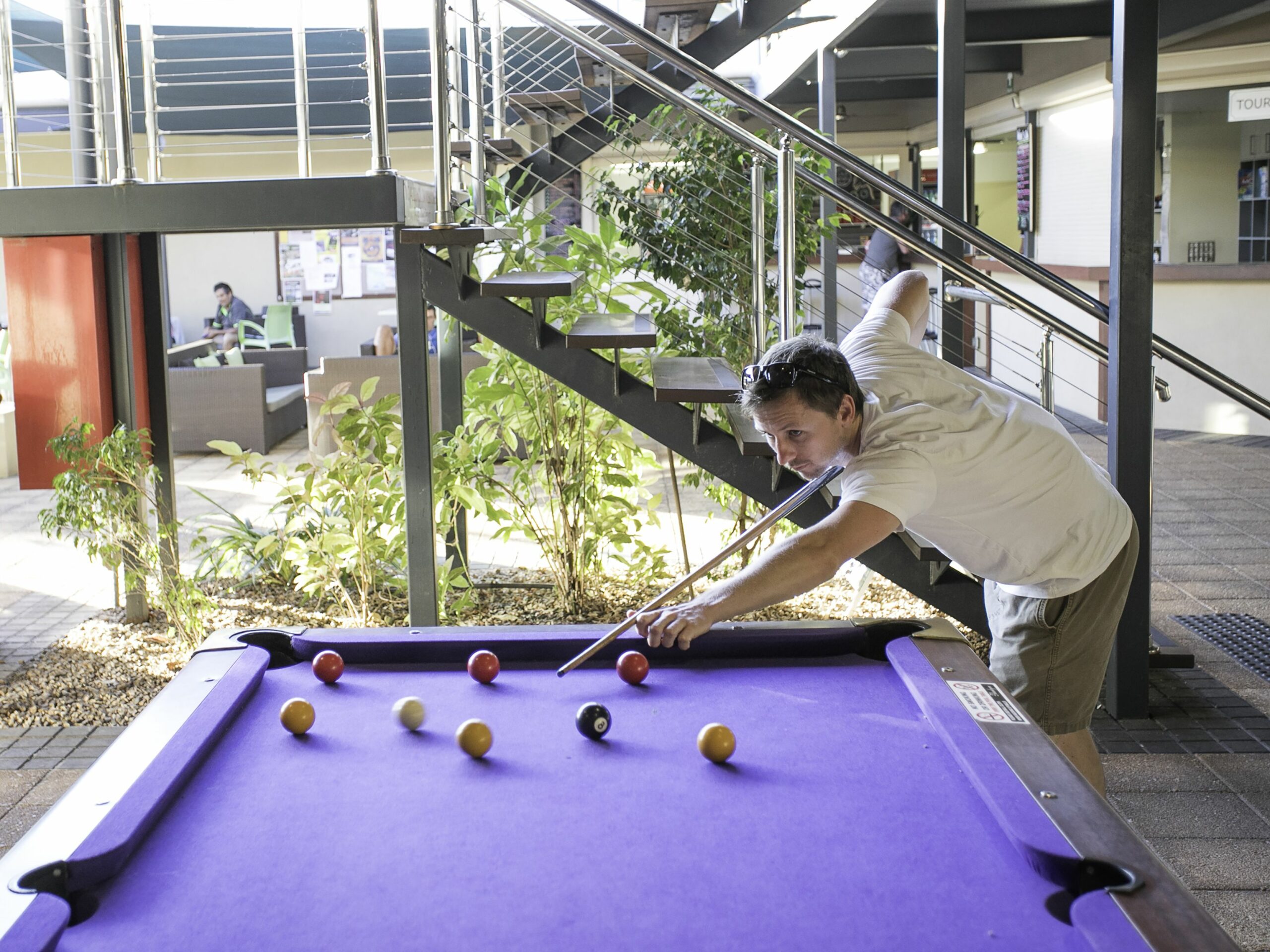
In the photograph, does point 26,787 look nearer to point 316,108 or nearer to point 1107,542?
point 1107,542

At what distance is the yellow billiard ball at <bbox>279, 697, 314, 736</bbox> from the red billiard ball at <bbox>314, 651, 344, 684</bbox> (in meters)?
0.27

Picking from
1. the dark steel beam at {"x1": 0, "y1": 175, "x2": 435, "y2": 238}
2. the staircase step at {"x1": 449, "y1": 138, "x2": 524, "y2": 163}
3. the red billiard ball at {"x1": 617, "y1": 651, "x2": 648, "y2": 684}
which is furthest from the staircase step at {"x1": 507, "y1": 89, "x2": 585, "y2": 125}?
the red billiard ball at {"x1": 617, "y1": 651, "x2": 648, "y2": 684}

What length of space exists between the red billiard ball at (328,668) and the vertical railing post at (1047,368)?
2.97m

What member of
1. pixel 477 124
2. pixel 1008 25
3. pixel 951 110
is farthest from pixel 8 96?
pixel 1008 25

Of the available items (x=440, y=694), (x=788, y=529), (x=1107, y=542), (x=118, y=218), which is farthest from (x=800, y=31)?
(x=440, y=694)

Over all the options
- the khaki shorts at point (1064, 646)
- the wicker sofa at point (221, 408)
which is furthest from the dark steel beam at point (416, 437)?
the wicker sofa at point (221, 408)

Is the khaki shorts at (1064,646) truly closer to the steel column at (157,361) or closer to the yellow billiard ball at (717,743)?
the yellow billiard ball at (717,743)

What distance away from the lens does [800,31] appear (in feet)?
28.7

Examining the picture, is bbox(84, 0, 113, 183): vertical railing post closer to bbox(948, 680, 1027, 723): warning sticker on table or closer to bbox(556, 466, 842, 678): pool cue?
bbox(556, 466, 842, 678): pool cue

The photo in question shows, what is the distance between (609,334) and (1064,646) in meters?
1.96

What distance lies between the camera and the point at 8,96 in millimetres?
4613

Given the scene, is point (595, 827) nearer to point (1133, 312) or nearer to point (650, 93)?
point (1133, 312)

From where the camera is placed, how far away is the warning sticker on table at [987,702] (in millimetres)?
2164

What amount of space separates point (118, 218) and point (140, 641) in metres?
1.72
